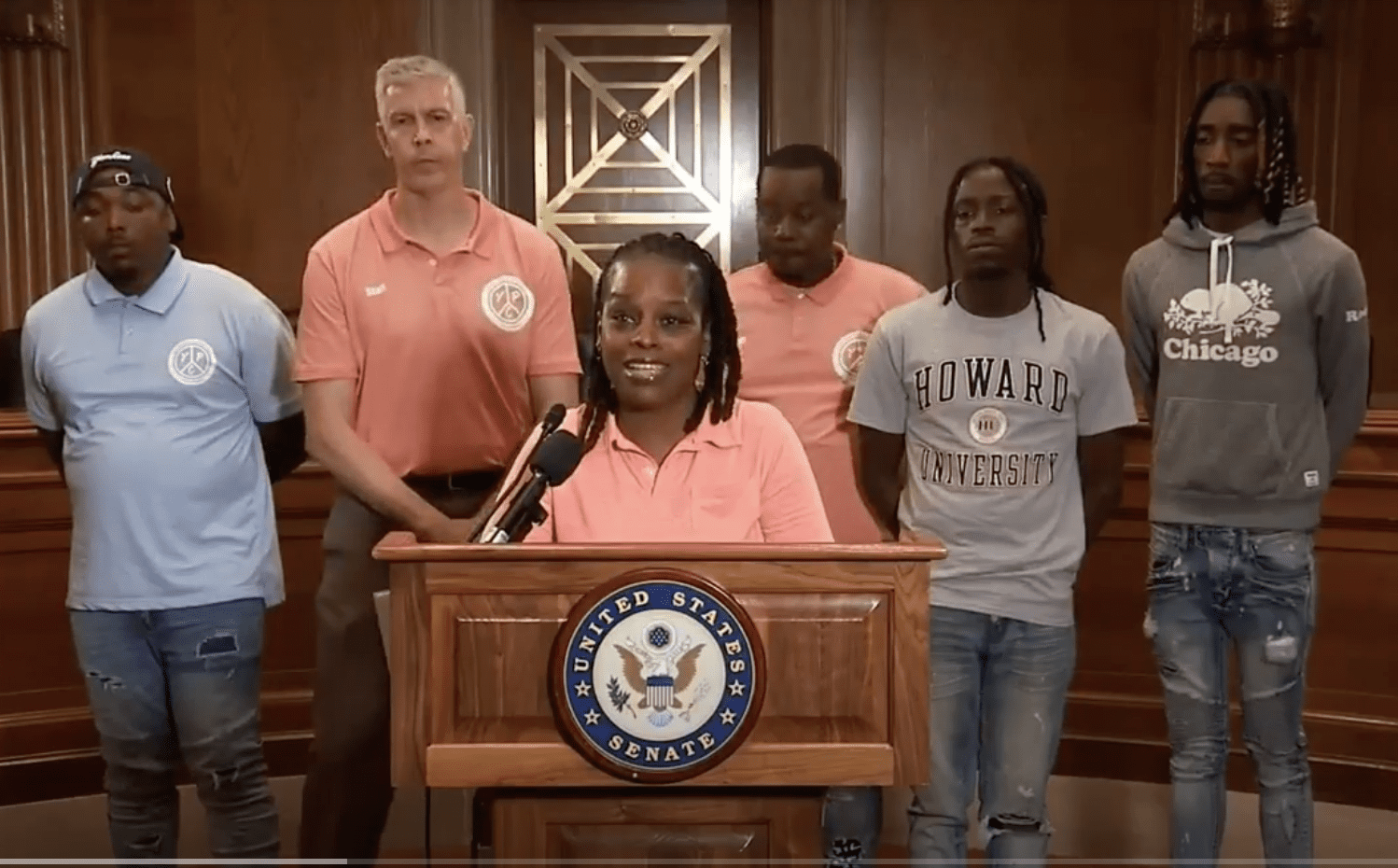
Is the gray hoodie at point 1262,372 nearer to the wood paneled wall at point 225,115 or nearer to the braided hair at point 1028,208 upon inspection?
the braided hair at point 1028,208

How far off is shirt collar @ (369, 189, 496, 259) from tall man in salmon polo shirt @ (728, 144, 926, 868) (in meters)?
0.52

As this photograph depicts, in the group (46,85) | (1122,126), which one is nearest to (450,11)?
(46,85)

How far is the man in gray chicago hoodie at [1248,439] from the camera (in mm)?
2674

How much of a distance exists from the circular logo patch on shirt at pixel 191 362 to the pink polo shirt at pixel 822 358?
0.98 m

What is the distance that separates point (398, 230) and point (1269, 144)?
151 centimetres

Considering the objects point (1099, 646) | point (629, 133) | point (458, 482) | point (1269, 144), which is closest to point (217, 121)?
point (629, 133)

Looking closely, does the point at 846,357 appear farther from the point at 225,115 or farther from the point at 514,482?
the point at 225,115

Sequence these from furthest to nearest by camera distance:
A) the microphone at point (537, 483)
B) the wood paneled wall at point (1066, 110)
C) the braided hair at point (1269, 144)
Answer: the wood paneled wall at point (1066, 110)
the braided hair at point (1269, 144)
the microphone at point (537, 483)

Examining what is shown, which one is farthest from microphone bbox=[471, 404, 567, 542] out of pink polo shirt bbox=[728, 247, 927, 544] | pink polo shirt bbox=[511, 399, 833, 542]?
pink polo shirt bbox=[728, 247, 927, 544]

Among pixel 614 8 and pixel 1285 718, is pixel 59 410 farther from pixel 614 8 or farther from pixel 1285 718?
pixel 614 8

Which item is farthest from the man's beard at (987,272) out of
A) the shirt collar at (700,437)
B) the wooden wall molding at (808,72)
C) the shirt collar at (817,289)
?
the wooden wall molding at (808,72)

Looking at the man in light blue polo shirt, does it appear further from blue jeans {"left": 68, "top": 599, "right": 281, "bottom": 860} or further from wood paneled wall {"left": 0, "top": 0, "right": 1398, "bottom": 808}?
wood paneled wall {"left": 0, "top": 0, "right": 1398, "bottom": 808}

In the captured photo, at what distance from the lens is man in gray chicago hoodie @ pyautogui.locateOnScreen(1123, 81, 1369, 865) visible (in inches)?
105

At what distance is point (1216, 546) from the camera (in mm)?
2713
